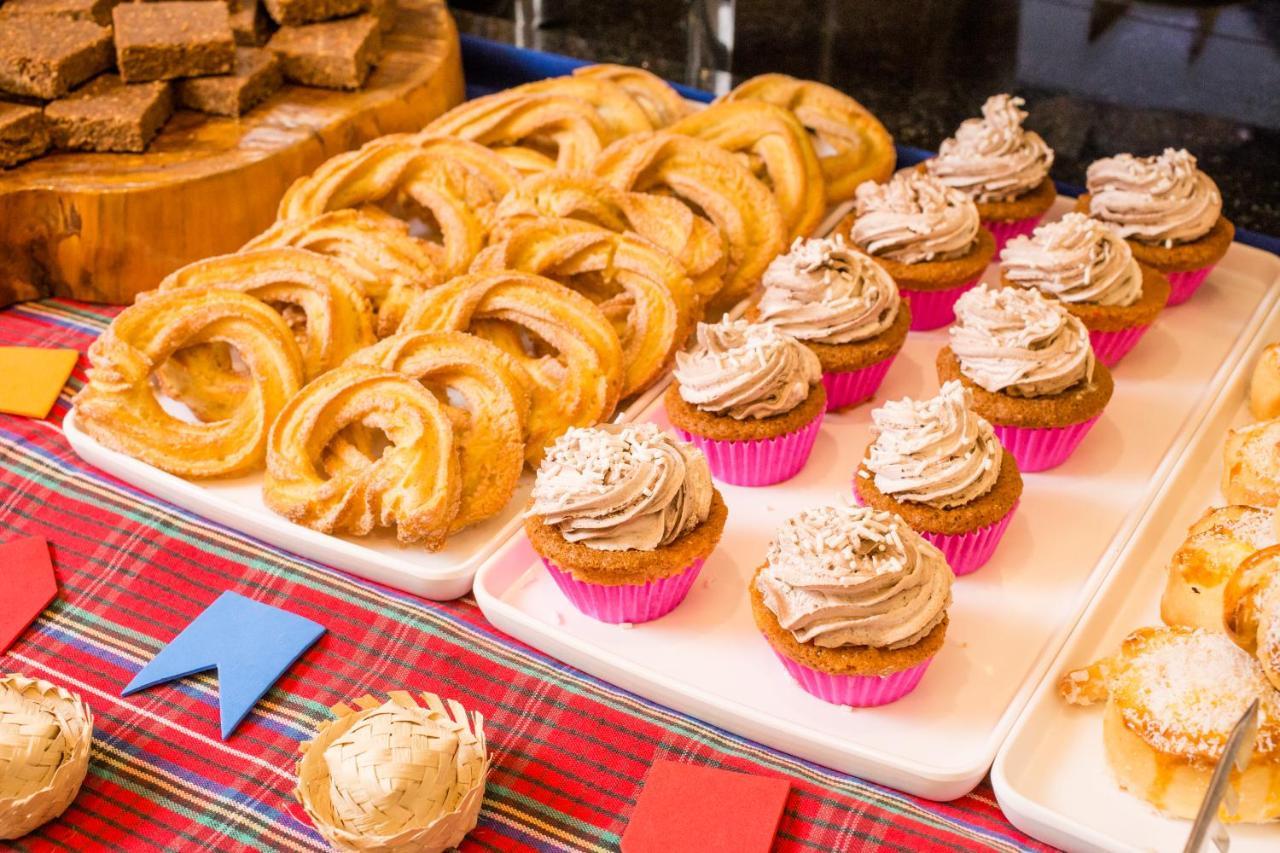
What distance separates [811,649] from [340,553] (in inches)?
47.1

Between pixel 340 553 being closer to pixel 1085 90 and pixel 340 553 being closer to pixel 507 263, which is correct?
pixel 507 263

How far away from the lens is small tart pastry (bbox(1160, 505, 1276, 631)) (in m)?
2.62

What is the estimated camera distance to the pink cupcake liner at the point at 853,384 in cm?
355

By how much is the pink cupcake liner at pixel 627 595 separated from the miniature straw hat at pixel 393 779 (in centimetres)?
44

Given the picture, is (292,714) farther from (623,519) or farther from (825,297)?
(825,297)

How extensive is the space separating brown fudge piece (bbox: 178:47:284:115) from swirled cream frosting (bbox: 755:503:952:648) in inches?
112

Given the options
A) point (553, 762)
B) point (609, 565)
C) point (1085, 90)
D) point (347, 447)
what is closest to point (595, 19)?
point (1085, 90)

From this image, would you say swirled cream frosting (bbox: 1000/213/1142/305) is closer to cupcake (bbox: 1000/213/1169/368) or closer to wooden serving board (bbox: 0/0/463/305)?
cupcake (bbox: 1000/213/1169/368)

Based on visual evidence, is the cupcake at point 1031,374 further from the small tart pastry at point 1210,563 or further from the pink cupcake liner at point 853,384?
the small tart pastry at point 1210,563

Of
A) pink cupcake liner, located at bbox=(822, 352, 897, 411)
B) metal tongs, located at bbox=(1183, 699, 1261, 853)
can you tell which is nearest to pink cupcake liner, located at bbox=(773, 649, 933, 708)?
metal tongs, located at bbox=(1183, 699, 1261, 853)

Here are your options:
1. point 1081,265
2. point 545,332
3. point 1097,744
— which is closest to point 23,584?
point 545,332

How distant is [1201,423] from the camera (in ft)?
11.3

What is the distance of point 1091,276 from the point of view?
3.62m

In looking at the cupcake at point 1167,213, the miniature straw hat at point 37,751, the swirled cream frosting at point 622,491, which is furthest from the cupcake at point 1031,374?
the miniature straw hat at point 37,751
